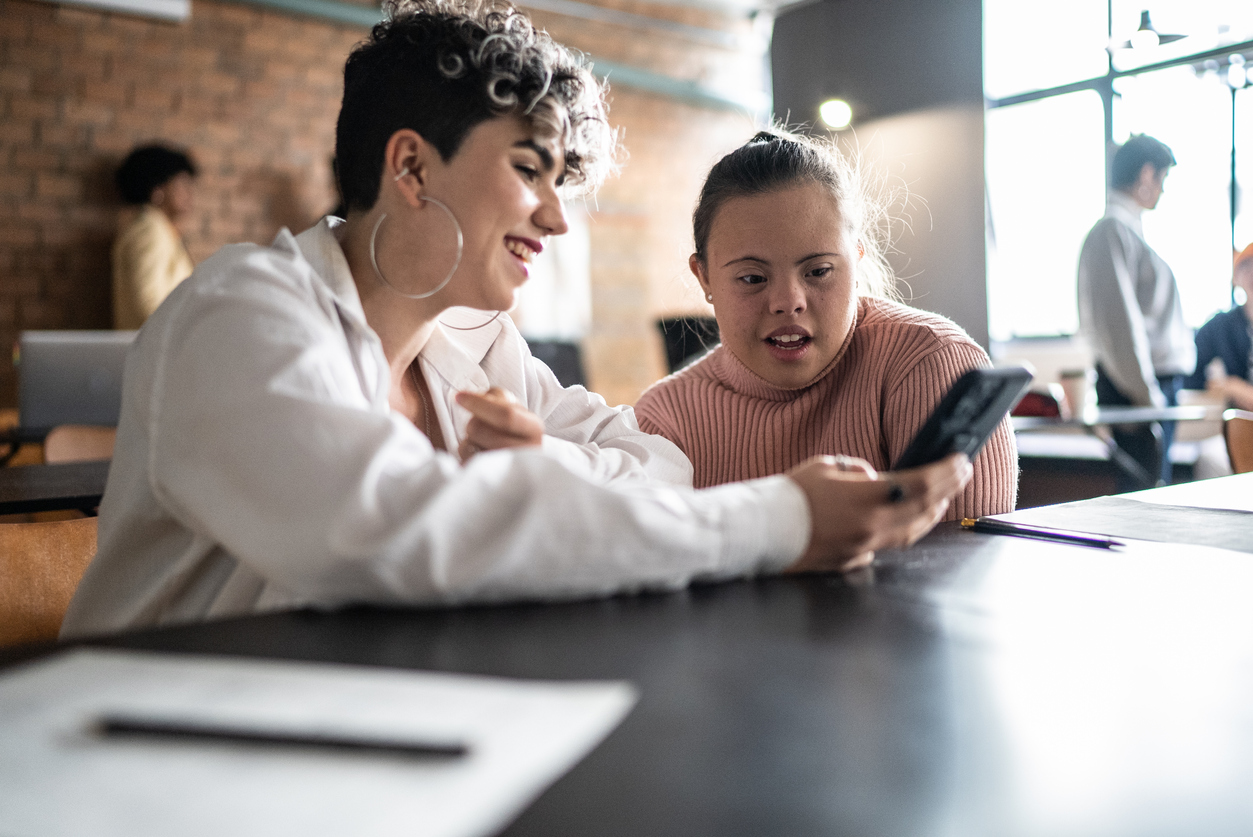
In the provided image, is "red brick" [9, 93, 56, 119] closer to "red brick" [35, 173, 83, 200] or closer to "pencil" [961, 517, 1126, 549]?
"red brick" [35, 173, 83, 200]

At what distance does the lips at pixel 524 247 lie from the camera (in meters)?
1.22

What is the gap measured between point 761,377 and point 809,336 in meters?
0.12

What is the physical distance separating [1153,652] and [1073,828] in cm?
29

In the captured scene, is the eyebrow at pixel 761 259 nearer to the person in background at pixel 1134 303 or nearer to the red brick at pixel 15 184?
the person in background at pixel 1134 303

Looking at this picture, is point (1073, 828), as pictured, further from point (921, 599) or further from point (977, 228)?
point (977, 228)

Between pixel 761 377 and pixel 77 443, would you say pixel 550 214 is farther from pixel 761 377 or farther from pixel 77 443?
pixel 77 443

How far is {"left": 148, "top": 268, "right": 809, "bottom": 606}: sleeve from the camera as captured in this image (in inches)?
28.7

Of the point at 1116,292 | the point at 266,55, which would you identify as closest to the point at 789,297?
the point at 1116,292

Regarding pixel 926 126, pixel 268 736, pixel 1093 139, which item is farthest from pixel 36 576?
pixel 1093 139

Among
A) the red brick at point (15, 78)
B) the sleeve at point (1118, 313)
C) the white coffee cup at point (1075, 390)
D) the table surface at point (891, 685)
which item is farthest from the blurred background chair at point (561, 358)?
the table surface at point (891, 685)

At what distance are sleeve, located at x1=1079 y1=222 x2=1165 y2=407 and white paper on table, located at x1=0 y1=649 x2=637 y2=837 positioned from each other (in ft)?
12.9

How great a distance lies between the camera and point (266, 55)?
19.4 ft

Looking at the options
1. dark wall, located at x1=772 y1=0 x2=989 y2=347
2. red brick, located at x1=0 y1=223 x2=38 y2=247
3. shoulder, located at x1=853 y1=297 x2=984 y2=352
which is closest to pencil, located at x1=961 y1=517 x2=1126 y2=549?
shoulder, located at x1=853 y1=297 x2=984 y2=352

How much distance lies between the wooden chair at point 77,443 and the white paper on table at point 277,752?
2373mm
